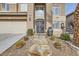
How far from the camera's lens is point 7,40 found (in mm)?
4051

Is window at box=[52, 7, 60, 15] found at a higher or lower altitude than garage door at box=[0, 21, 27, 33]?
higher

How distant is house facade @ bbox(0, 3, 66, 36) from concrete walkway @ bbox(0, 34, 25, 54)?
0.07 meters

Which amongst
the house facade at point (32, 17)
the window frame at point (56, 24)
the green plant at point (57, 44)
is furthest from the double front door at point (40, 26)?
the green plant at point (57, 44)

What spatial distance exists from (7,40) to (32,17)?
49 centimetres

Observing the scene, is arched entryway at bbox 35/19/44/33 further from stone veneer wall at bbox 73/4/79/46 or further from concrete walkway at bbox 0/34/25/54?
stone veneer wall at bbox 73/4/79/46

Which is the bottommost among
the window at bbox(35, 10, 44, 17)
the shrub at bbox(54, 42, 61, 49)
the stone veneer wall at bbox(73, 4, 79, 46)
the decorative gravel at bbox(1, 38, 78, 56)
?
the decorative gravel at bbox(1, 38, 78, 56)

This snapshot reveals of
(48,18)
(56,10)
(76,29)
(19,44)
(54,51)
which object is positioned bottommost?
(54,51)

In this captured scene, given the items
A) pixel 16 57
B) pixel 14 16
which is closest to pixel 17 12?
pixel 14 16

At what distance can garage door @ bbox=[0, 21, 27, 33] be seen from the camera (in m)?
4.07

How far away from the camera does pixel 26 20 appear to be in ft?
13.4

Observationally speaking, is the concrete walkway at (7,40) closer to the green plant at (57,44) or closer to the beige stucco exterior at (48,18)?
the beige stucco exterior at (48,18)

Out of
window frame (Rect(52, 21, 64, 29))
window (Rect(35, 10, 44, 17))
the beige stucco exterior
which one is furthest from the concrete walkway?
window frame (Rect(52, 21, 64, 29))

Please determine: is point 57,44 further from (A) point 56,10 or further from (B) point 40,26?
(A) point 56,10

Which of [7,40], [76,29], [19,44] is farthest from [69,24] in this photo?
[7,40]
